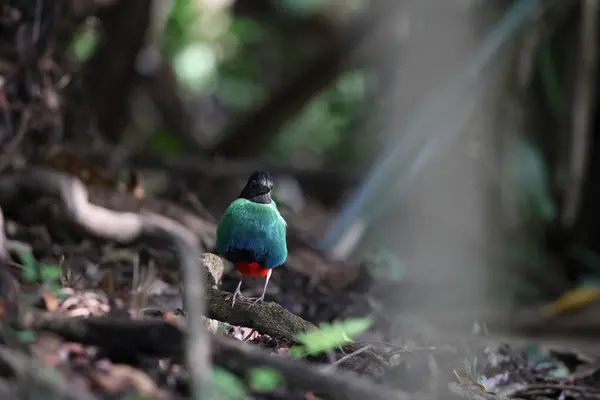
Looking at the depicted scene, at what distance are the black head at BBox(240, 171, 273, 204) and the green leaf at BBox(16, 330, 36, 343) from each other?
21.8 inches

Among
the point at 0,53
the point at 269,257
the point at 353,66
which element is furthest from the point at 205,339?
the point at 353,66

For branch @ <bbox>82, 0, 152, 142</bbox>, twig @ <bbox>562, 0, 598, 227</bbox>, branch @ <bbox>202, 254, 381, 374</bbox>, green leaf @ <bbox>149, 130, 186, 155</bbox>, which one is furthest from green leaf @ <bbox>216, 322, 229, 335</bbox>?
green leaf @ <bbox>149, 130, 186, 155</bbox>

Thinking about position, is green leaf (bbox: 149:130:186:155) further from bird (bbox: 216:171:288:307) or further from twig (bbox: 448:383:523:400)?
twig (bbox: 448:383:523:400)

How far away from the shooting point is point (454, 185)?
15.4 feet

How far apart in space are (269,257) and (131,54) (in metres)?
3.54

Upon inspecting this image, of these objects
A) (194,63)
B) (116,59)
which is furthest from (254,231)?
(194,63)

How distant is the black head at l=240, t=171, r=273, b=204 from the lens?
1.59m

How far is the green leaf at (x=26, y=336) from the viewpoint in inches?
49.8

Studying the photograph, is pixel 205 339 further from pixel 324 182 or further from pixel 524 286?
pixel 324 182

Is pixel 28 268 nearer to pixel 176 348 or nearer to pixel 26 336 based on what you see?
pixel 26 336

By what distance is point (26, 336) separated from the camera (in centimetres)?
127

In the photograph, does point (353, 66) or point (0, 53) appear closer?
point (0, 53)

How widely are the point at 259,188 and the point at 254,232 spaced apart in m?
0.10

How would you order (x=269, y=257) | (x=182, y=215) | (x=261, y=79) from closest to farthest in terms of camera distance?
(x=269, y=257) → (x=182, y=215) → (x=261, y=79)
